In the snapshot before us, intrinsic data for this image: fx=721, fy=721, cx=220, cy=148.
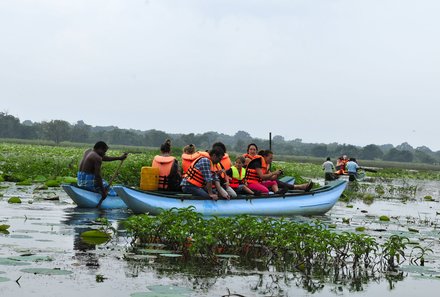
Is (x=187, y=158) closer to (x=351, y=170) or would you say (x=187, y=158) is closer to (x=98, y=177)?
(x=98, y=177)

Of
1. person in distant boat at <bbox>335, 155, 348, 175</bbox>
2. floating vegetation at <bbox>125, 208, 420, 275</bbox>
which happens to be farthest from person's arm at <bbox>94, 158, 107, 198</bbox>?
person in distant boat at <bbox>335, 155, 348, 175</bbox>

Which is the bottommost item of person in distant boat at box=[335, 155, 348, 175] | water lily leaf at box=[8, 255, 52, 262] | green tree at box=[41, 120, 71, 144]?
water lily leaf at box=[8, 255, 52, 262]

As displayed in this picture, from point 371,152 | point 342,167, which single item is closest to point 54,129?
point 371,152

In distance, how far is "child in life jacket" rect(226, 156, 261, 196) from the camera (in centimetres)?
1471

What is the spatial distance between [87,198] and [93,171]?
539 mm

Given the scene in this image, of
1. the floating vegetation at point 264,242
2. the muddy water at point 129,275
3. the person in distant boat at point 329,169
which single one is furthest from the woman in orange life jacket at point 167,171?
the person in distant boat at point 329,169

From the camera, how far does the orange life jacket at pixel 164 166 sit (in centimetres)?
1378

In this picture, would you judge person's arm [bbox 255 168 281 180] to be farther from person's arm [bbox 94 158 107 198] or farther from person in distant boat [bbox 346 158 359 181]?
person in distant boat [bbox 346 158 359 181]

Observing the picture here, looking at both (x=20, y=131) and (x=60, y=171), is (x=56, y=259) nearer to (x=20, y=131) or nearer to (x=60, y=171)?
(x=60, y=171)

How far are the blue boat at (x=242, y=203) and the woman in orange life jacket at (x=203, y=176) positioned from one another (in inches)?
11.4

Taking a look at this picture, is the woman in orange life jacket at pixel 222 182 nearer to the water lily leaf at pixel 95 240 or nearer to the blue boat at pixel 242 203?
the blue boat at pixel 242 203

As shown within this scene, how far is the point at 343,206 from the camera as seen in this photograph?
1956 centimetres

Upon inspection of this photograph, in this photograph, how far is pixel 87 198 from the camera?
46.1ft

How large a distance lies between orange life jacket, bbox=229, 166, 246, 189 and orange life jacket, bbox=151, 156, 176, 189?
155cm
